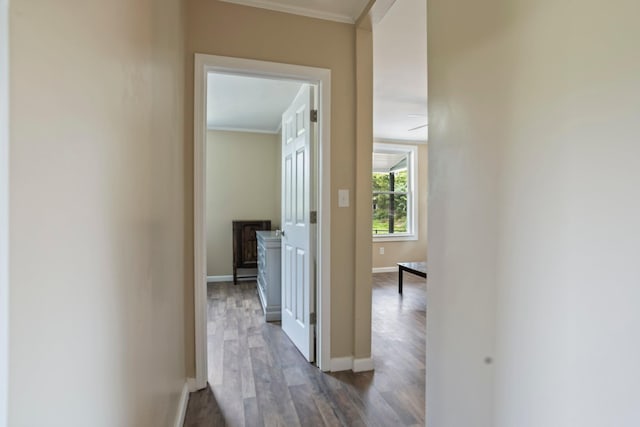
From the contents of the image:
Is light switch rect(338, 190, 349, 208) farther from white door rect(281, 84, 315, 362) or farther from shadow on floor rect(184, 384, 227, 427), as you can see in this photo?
shadow on floor rect(184, 384, 227, 427)

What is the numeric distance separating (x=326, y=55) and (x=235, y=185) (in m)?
3.38

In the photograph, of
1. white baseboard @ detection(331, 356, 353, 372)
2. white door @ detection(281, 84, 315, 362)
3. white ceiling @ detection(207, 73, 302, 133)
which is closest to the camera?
white baseboard @ detection(331, 356, 353, 372)

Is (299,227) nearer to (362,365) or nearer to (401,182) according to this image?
(362,365)

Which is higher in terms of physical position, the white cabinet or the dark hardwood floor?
the white cabinet

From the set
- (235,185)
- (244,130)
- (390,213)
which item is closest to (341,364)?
(235,185)

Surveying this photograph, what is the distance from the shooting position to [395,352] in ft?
8.49

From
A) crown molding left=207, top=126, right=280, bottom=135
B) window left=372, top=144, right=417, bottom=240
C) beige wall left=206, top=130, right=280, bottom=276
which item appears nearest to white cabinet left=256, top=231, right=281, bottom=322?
beige wall left=206, top=130, right=280, bottom=276

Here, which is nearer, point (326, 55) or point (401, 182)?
point (326, 55)

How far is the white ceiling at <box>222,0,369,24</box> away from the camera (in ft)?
6.84

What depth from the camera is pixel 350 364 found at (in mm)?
2279

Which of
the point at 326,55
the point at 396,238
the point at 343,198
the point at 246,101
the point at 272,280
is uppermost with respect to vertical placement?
the point at 246,101
